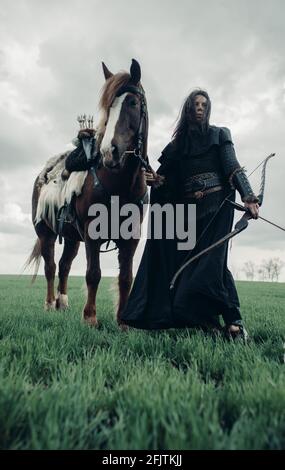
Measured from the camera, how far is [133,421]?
71.3 inches

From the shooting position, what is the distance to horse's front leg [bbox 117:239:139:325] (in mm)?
5422

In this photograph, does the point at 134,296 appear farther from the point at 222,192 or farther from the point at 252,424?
the point at 252,424

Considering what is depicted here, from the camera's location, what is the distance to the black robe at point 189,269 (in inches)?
174

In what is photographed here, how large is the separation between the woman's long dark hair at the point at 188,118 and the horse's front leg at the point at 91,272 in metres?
1.71

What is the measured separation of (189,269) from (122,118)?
184 centimetres

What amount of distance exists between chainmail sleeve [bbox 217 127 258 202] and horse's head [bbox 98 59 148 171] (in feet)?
3.08

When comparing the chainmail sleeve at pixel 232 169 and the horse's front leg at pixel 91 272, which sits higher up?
the chainmail sleeve at pixel 232 169

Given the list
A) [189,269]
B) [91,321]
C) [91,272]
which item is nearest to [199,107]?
[189,269]

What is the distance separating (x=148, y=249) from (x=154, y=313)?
797 millimetres

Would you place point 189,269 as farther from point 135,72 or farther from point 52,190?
point 52,190

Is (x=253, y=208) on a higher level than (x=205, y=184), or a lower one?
lower

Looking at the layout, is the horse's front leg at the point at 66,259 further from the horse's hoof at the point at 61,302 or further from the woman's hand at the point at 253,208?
the woman's hand at the point at 253,208

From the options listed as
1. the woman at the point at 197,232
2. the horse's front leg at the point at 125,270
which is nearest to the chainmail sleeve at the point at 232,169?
the woman at the point at 197,232

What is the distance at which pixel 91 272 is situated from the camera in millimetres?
5410
